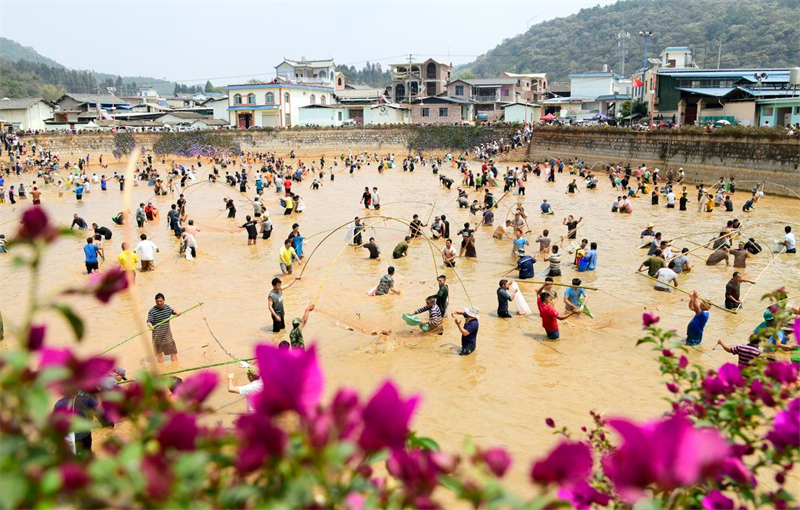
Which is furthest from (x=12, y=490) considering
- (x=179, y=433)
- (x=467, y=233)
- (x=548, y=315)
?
(x=467, y=233)

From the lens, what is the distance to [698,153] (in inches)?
1431

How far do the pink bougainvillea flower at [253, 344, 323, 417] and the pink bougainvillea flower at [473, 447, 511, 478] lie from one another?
0.63 m

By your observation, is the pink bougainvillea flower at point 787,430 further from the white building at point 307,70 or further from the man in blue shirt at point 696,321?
the white building at point 307,70

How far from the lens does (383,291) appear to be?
1418 centimetres

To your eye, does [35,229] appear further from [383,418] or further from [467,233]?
[467,233]

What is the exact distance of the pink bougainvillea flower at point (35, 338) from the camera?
2119mm

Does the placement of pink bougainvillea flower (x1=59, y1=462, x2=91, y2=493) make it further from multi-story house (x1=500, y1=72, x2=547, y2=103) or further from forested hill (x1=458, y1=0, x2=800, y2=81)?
forested hill (x1=458, y1=0, x2=800, y2=81)

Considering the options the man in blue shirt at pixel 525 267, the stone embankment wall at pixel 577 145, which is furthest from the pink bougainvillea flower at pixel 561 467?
the stone embankment wall at pixel 577 145

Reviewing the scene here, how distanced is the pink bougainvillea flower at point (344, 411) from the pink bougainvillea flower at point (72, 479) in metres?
0.74

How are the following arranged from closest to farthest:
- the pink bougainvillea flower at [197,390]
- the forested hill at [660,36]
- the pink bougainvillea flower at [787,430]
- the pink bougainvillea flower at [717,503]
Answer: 1. the pink bougainvillea flower at [197,390]
2. the pink bougainvillea flower at [787,430]
3. the pink bougainvillea flower at [717,503]
4. the forested hill at [660,36]

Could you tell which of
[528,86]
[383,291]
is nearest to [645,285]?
[383,291]

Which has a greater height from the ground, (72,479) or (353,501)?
(72,479)

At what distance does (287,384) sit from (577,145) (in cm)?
4921

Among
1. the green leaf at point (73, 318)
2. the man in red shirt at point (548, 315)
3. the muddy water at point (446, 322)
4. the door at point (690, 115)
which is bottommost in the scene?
the muddy water at point (446, 322)
